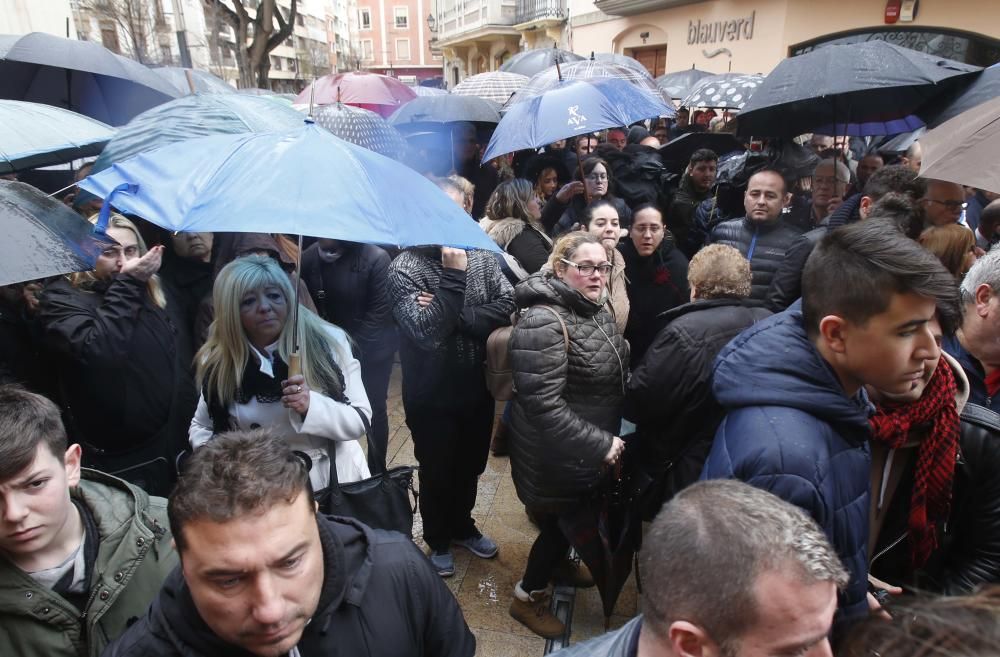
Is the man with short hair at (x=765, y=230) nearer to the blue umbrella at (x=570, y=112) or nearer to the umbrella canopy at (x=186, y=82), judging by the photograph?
the blue umbrella at (x=570, y=112)

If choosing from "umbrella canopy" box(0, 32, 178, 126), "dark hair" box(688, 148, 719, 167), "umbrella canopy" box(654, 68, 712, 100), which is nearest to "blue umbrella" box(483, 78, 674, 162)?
"dark hair" box(688, 148, 719, 167)

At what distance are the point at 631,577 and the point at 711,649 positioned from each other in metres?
2.54

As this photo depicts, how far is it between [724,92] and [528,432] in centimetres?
615

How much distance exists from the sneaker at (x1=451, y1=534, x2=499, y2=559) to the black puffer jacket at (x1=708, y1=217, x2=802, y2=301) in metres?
2.31

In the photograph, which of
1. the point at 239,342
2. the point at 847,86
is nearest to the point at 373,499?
the point at 239,342

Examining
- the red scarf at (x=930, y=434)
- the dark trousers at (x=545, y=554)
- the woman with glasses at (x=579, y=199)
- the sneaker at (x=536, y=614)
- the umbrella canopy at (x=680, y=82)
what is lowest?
the sneaker at (x=536, y=614)

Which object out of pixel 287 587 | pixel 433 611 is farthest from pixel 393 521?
pixel 287 587

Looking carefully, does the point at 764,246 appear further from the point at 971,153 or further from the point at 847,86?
the point at 971,153

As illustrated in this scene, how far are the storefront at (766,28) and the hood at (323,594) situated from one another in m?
14.8

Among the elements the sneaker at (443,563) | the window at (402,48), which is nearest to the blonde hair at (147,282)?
the sneaker at (443,563)

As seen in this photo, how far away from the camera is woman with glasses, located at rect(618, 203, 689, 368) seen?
4004 mm

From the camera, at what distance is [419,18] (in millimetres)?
64062

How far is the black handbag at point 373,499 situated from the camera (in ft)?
7.02

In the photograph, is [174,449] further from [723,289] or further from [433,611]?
[723,289]
